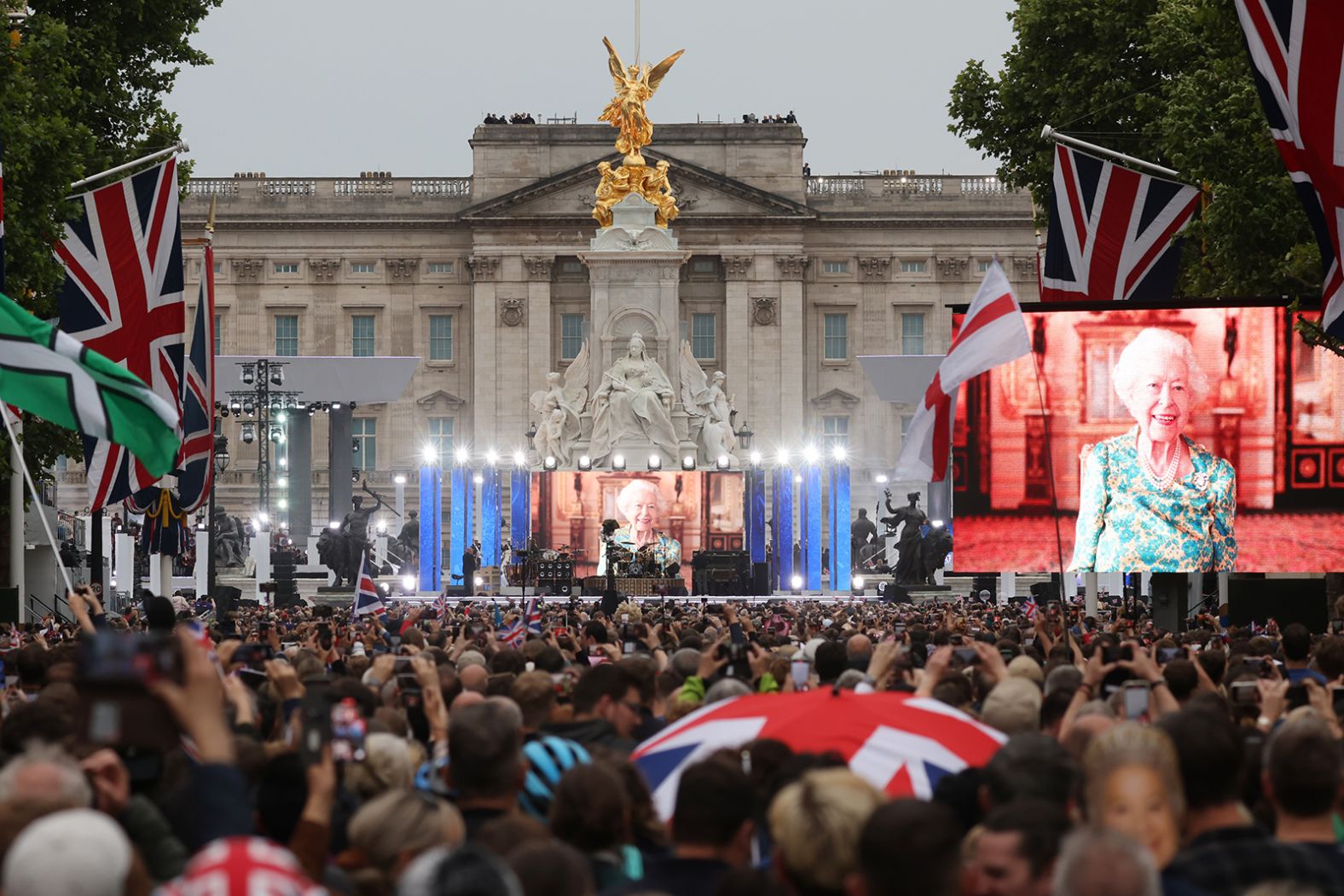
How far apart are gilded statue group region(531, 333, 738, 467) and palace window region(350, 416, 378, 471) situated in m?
29.4

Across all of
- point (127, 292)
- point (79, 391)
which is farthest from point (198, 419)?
point (79, 391)

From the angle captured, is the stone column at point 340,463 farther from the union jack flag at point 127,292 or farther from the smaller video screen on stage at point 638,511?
the union jack flag at point 127,292

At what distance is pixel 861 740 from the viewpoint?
Result: 7973 mm

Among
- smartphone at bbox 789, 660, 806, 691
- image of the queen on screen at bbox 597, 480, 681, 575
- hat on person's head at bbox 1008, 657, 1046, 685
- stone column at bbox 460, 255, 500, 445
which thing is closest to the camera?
smartphone at bbox 789, 660, 806, 691

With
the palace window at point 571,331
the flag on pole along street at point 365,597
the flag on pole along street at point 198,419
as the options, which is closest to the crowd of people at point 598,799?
the flag on pole along street at point 365,597

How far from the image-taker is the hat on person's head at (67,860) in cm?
476

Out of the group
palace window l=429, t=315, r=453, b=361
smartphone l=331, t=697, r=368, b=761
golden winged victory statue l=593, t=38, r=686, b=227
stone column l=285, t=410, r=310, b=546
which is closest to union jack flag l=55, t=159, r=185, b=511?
smartphone l=331, t=697, r=368, b=761

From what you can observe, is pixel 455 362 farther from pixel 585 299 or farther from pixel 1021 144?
pixel 1021 144

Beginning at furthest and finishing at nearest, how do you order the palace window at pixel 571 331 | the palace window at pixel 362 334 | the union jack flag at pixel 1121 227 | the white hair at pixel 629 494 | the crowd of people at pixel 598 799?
1. the palace window at pixel 362 334
2. the palace window at pixel 571 331
3. the white hair at pixel 629 494
4. the union jack flag at pixel 1121 227
5. the crowd of people at pixel 598 799

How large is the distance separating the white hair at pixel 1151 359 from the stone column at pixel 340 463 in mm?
39221

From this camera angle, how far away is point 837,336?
9275cm

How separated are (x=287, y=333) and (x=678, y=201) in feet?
59.5

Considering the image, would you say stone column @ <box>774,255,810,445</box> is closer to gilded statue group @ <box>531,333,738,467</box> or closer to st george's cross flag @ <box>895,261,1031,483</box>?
gilded statue group @ <box>531,333,738,467</box>

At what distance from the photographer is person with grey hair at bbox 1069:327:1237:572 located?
23.1 metres
